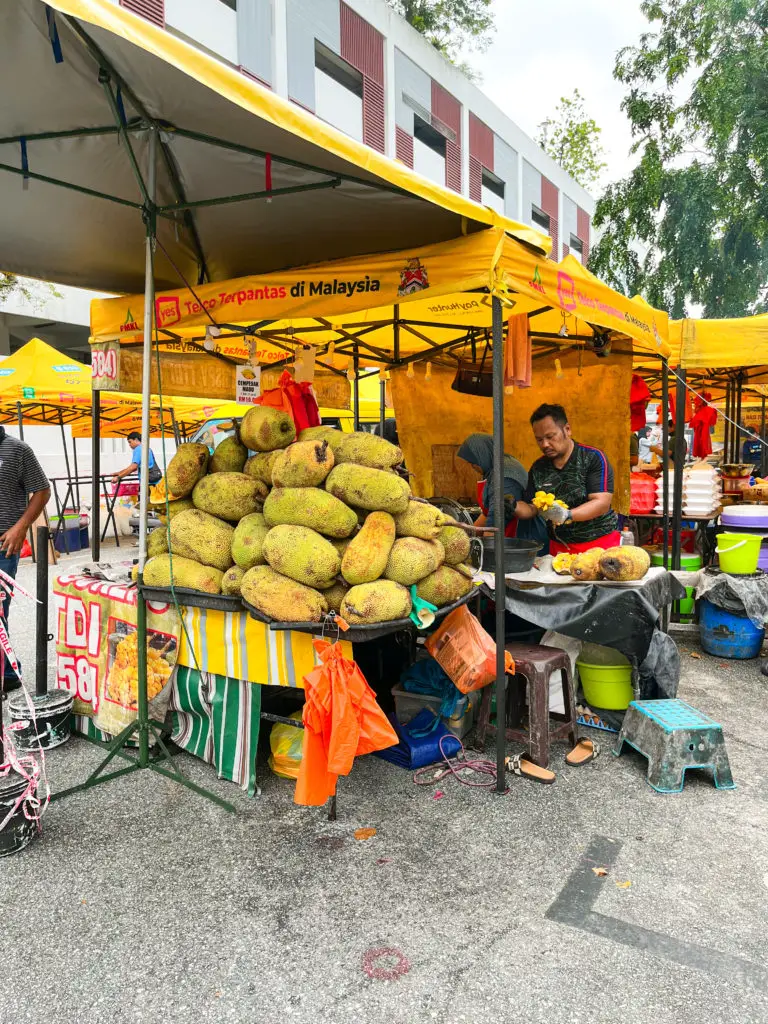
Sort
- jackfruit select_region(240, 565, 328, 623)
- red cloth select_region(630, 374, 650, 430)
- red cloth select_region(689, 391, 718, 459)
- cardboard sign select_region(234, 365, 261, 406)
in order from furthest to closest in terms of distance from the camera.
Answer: red cloth select_region(689, 391, 718, 459) < red cloth select_region(630, 374, 650, 430) < cardboard sign select_region(234, 365, 261, 406) < jackfruit select_region(240, 565, 328, 623)

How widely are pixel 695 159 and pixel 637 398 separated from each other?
11532mm

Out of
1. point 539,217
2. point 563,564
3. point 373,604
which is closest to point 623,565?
point 563,564

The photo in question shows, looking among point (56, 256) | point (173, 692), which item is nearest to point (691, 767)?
point (173, 692)

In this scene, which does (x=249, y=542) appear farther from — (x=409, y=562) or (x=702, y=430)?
(x=702, y=430)

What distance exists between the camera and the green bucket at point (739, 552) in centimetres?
516

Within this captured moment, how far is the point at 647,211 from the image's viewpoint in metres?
14.8

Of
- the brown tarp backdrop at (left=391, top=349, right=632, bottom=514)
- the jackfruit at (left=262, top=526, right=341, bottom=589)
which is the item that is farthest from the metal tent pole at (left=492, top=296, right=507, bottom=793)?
the brown tarp backdrop at (left=391, top=349, right=632, bottom=514)

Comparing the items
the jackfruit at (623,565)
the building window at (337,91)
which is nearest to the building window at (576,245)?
the building window at (337,91)

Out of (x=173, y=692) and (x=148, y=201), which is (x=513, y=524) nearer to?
(x=173, y=692)

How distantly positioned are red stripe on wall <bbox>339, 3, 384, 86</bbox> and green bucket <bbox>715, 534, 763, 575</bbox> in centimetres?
1571

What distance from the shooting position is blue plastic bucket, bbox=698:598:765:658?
519 cm

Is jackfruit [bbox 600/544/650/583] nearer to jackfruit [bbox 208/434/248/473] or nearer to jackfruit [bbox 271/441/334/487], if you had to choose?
jackfruit [bbox 271/441/334/487]

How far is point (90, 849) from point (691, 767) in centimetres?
269

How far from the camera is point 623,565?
3.58m
